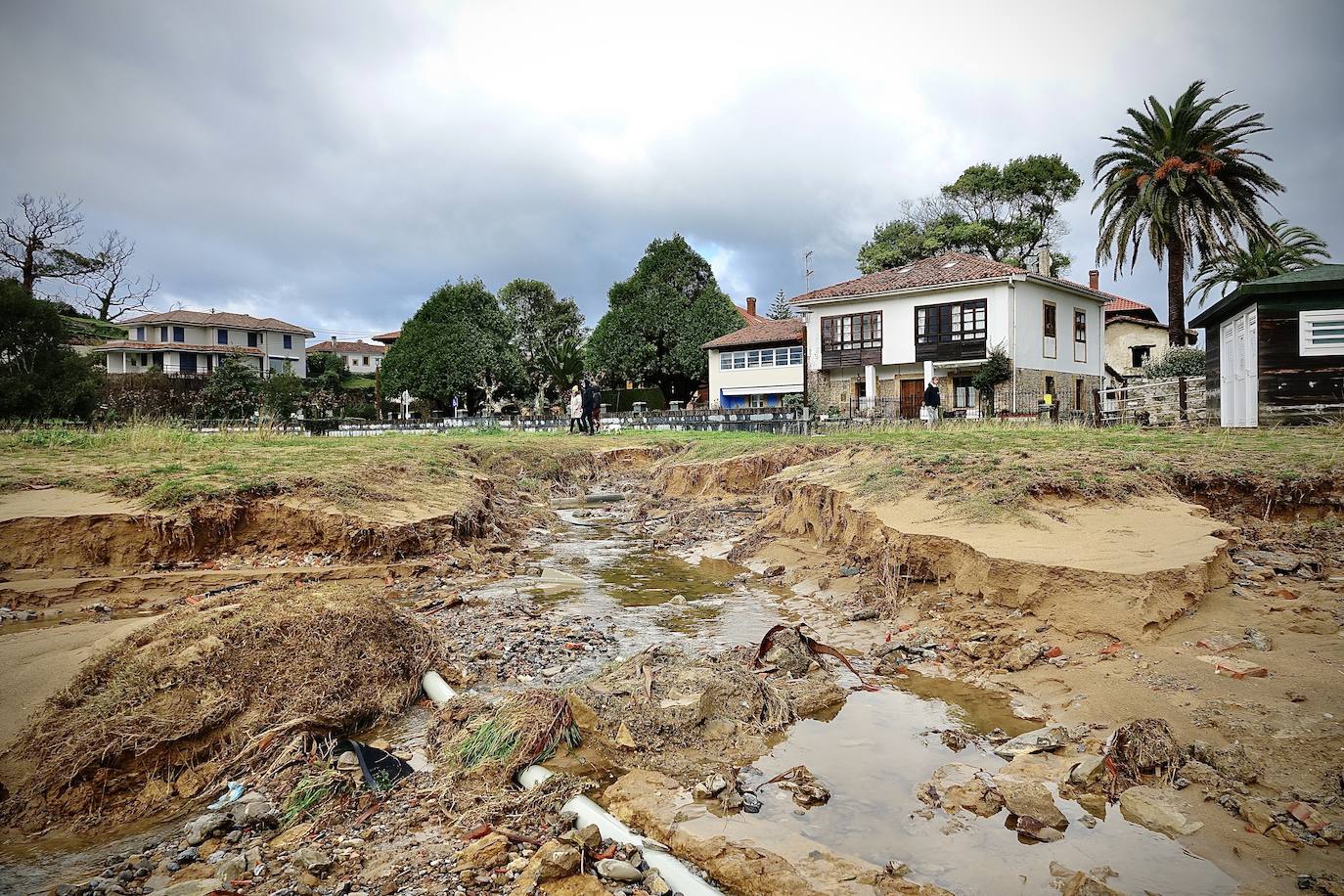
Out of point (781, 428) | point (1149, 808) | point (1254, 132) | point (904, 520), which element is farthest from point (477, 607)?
point (1254, 132)

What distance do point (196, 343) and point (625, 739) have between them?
69.0 meters

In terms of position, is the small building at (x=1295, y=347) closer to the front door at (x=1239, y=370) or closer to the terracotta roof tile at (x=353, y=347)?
the front door at (x=1239, y=370)

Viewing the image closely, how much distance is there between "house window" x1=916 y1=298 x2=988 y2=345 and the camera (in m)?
34.0

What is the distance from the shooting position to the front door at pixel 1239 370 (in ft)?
56.5

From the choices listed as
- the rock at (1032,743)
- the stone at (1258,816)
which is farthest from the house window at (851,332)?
the stone at (1258,816)

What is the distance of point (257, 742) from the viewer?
469 centimetres

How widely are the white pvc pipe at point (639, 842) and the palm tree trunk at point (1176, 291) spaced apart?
36485mm

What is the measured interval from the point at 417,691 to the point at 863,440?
1283 centimetres

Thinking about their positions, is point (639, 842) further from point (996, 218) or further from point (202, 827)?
point (996, 218)

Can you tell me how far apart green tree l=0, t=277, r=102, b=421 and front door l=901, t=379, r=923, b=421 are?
108 ft

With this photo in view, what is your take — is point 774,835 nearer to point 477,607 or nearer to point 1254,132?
point 477,607

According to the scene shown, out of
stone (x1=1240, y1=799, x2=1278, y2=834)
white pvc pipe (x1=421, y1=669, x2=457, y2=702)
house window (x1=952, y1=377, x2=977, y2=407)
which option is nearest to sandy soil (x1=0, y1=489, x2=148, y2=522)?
white pvc pipe (x1=421, y1=669, x2=457, y2=702)

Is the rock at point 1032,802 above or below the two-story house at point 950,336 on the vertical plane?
below

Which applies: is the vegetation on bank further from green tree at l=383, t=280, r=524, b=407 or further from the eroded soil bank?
green tree at l=383, t=280, r=524, b=407
